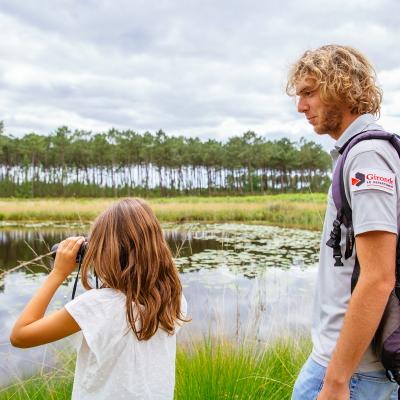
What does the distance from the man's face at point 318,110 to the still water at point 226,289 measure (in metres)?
1.81

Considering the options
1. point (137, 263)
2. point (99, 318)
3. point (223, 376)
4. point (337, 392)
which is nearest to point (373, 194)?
point (337, 392)

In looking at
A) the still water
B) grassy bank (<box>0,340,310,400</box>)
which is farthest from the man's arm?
the still water

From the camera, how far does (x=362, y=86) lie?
1.36 meters

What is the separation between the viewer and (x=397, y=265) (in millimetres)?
1166

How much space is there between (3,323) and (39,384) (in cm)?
250

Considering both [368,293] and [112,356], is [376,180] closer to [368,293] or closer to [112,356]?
[368,293]

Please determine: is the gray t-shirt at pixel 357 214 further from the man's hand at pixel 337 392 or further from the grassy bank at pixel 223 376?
the grassy bank at pixel 223 376

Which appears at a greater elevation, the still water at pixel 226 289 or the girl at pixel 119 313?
the girl at pixel 119 313

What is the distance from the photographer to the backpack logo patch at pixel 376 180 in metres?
1.12

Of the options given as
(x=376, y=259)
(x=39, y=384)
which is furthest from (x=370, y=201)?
(x=39, y=384)

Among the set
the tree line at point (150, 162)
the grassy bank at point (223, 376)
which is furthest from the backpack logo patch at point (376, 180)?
the tree line at point (150, 162)

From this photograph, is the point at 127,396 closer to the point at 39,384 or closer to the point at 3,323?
the point at 39,384

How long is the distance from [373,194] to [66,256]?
969 mm

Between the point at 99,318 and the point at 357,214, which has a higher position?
the point at 357,214
